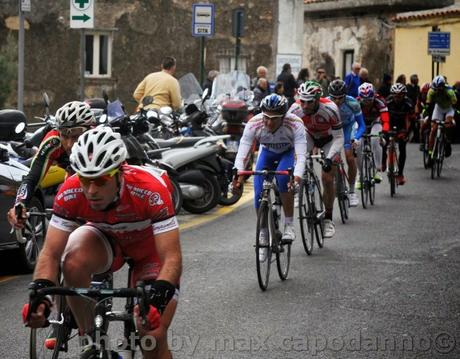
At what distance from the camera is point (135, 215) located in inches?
237

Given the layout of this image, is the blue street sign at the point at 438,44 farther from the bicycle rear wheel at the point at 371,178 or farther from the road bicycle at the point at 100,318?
the road bicycle at the point at 100,318

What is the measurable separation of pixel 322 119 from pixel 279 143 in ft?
7.21

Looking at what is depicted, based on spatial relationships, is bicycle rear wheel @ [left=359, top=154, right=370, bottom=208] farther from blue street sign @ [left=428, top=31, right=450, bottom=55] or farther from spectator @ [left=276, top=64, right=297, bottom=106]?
blue street sign @ [left=428, top=31, right=450, bottom=55]

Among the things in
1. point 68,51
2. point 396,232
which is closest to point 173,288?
point 396,232

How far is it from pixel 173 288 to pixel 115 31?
32824 millimetres

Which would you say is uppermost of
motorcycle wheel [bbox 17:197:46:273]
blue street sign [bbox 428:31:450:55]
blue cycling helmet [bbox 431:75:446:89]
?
blue street sign [bbox 428:31:450:55]

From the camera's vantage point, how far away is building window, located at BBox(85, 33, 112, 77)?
3734 centimetres

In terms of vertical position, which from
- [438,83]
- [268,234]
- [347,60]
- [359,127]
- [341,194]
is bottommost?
[341,194]

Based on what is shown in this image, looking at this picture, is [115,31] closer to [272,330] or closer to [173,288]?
[272,330]

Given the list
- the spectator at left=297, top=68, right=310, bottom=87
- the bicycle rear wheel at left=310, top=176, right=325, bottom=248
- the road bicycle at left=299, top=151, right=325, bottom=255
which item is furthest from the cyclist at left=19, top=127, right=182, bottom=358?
the spectator at left=297, top=68, right=310, bottom=87

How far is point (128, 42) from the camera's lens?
38.1 m

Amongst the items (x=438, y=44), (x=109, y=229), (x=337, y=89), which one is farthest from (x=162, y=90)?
(x=438, y=44)

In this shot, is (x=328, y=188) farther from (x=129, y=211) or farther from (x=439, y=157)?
(x=439, y=157)

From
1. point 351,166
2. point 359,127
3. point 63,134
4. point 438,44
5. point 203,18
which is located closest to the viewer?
point 63,134
